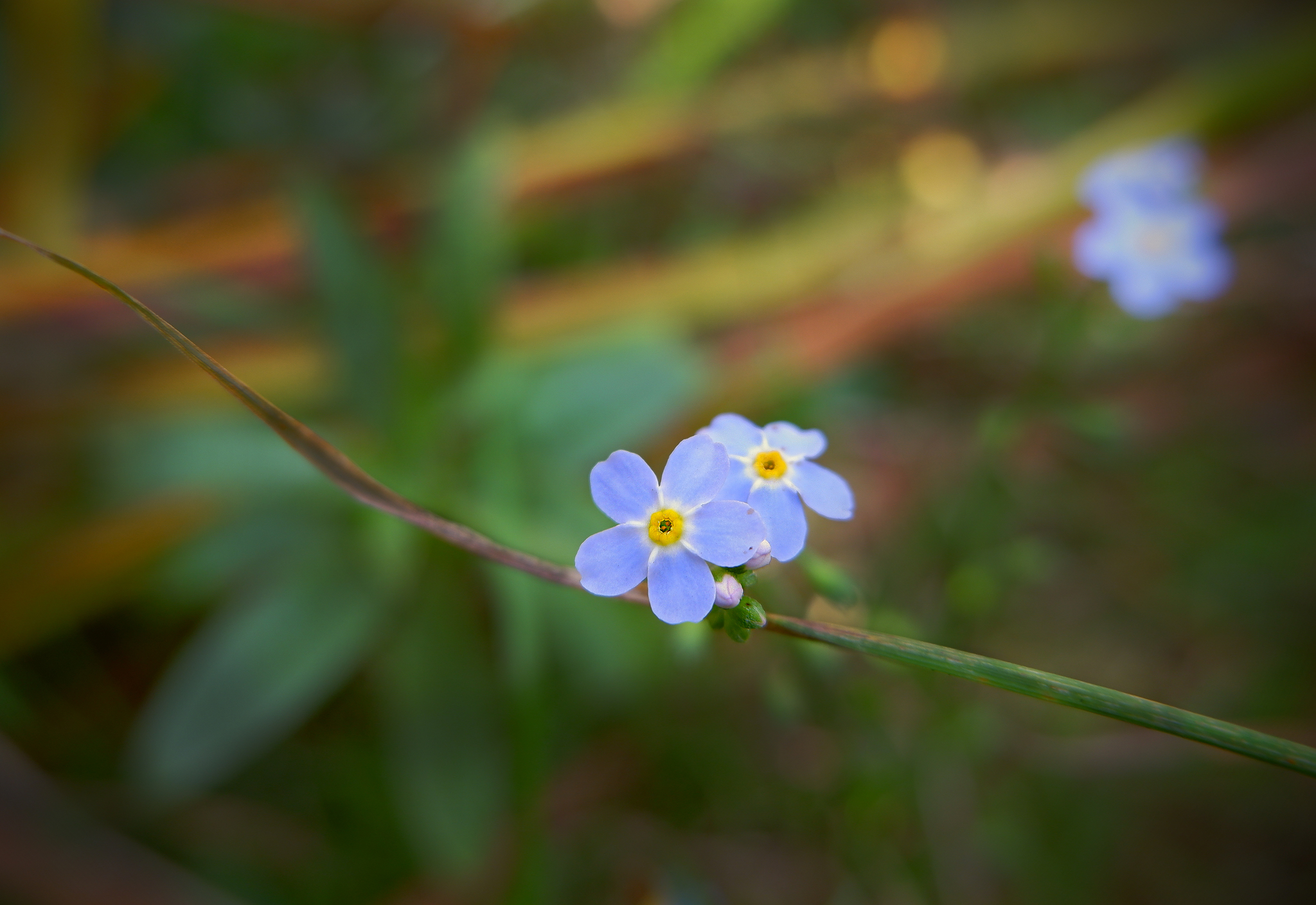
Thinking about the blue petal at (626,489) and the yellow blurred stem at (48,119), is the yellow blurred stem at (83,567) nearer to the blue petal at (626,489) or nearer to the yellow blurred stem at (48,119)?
the yellow blurred stem at (48,119)

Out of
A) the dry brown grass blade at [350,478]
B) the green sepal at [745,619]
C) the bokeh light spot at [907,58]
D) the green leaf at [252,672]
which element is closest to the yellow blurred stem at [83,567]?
the green leaf at [252,672]

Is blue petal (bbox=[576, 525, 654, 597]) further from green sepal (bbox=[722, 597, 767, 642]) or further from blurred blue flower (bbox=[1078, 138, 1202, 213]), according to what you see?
blurred blue flower (bbox=[1078, 138, 1202, 213])

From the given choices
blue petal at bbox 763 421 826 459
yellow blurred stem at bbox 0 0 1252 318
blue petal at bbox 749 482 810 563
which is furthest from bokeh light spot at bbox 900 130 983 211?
blue petal at bbox 749 482 810 563

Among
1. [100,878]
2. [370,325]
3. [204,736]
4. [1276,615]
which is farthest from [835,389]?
[100,878]

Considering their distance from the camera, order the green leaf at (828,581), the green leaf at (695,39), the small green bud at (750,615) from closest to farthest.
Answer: the small green bud at (750,615) < the green leaf at (828,581) < the green leaf at (695,39)

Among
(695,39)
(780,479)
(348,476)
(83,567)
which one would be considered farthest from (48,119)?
(780,479)

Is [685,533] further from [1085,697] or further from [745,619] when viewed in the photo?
[1085,697]
